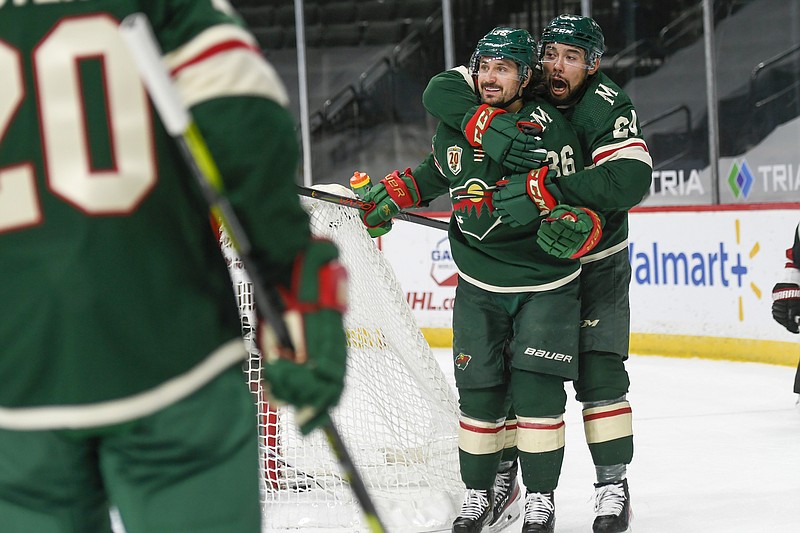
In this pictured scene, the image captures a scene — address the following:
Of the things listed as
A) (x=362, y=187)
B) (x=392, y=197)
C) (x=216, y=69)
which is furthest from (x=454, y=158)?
(x=216, y=69)

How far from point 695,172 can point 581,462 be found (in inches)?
153

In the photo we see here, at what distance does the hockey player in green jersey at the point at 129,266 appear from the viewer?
3.16ft

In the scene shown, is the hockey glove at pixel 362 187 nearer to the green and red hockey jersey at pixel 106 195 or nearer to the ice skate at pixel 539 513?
the ice skate at pixel 539 513

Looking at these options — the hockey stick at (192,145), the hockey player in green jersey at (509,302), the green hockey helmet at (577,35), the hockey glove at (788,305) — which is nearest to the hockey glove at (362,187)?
the hockey player in green jersey at (509,302)

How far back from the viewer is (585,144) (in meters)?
2.56

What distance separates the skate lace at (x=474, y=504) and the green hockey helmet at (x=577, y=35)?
951 mm

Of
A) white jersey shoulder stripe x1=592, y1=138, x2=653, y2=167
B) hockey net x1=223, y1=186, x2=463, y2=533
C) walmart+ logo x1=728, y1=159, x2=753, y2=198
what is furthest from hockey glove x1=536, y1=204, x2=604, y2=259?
walmart+ logo x1=728, y1=159, x2=753, y2=198

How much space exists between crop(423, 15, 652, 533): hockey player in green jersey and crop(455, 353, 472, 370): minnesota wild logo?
0.87 ft

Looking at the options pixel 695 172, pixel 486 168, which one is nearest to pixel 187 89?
pixel 486 168

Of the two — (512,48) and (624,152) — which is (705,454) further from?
(512,48)

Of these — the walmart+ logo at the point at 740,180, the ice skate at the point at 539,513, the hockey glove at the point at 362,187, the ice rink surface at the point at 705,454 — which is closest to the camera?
the ice skate at the point at 539,513

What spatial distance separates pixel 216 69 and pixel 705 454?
9.16ft

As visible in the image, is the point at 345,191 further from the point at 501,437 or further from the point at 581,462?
the point at 581,462

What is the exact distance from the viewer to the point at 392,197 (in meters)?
2.79
